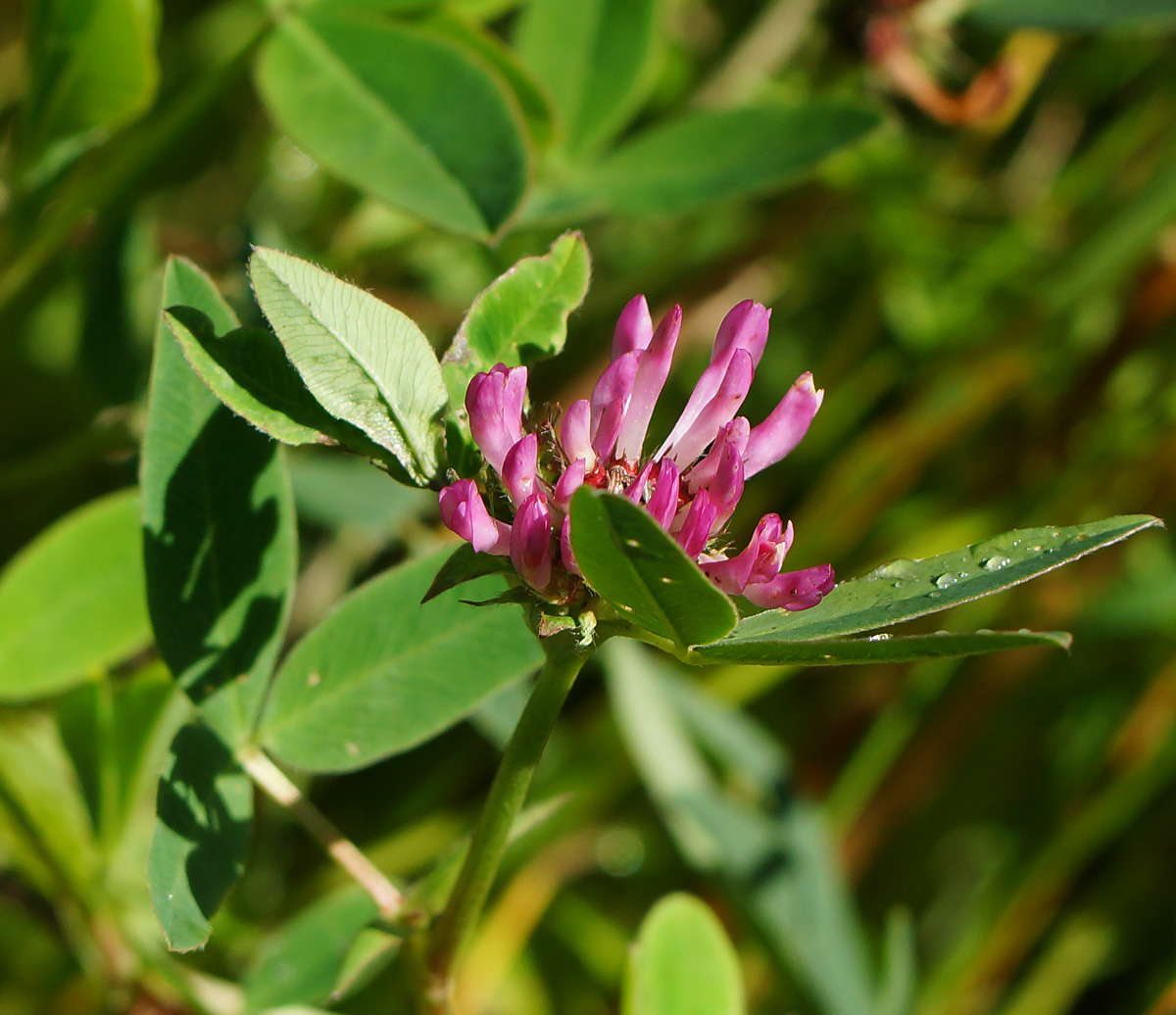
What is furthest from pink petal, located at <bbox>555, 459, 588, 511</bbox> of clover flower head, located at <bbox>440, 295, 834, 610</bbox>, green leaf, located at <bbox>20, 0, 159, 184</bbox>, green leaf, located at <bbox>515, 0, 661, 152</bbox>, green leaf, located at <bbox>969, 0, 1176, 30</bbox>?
green leaf, located at <bbox>969, 0, 1176, 30</bbox>

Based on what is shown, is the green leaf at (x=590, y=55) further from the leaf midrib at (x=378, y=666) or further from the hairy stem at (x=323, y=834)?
the hairy stem at (x=323, y=834)

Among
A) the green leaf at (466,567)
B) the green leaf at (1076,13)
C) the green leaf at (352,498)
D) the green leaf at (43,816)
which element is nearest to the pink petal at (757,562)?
the green leaf at (466,567)

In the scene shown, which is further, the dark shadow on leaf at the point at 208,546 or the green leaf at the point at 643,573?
the dark shadow on leaf at the point at 208,546

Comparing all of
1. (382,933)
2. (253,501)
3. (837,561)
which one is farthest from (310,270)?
(837,561)

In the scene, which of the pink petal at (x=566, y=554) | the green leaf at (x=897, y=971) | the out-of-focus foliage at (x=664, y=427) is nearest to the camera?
the pink petal at (x=566, y=554)

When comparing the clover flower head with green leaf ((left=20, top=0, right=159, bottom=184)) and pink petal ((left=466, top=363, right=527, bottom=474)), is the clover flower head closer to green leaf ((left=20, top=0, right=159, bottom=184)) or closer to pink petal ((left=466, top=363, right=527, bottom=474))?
pink petal ((left=466, top=363, right=527, bottom=474))

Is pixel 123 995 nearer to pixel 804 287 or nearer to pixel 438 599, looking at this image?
pixel 438 599
